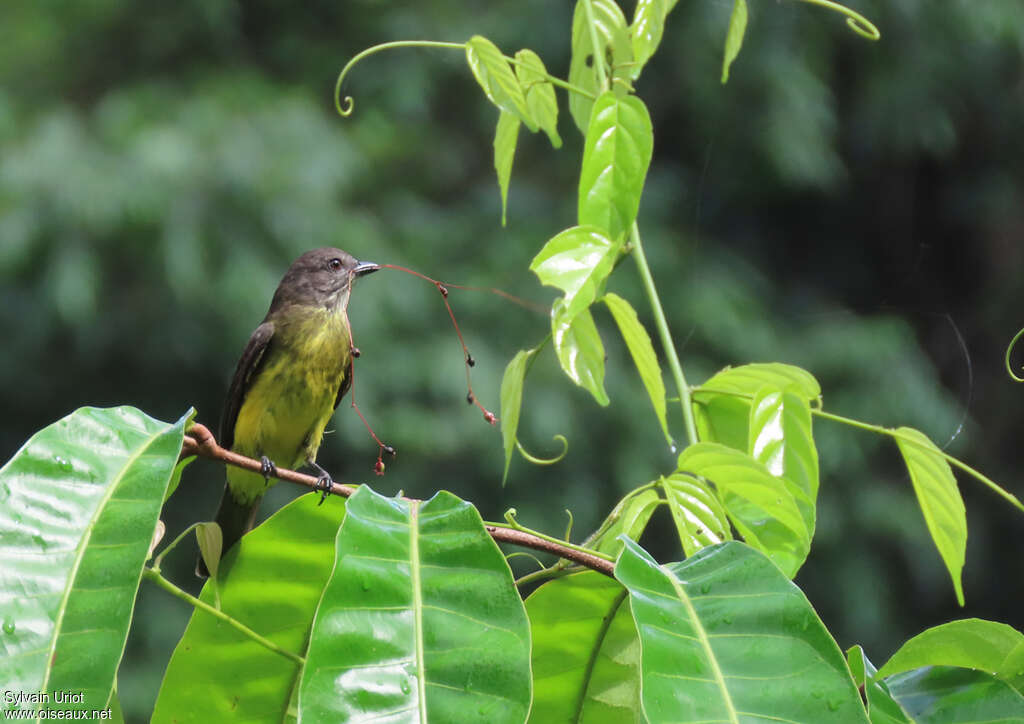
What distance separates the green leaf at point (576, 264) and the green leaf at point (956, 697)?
43 cm

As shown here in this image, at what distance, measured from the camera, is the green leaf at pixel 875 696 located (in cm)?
81

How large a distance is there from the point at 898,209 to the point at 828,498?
175 centimetres

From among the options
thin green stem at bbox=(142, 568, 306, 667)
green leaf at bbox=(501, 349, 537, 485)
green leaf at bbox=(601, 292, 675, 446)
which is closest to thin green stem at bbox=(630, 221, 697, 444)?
green leaf at bbox=(601, 292, 675, 446)

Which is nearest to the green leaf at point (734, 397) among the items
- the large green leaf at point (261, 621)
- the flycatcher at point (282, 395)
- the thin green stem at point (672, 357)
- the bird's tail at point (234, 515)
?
the thin green stem at point (672, 357)

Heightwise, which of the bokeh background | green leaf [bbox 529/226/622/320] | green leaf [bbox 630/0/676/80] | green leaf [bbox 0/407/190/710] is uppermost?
green leaf [bbox 630/0/676/80]

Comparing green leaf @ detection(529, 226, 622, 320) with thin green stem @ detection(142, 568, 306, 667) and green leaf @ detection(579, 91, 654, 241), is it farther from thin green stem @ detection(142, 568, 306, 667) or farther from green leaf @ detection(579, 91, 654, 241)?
thin green stem @ detection(142, 568, 306, 667)

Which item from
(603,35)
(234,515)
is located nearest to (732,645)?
(603,35)

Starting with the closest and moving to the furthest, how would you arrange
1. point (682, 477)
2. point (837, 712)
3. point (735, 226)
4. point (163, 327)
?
point (837, 712), point (682, 477), point (163, 327), point (735, 226)

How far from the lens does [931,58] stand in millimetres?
5750

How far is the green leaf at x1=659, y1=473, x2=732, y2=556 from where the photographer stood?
3.14 ft

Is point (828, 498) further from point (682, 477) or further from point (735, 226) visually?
point (682, 477)

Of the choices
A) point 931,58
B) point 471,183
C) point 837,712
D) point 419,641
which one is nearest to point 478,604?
point 419,641

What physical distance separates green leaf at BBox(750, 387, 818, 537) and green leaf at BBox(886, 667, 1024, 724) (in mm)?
179

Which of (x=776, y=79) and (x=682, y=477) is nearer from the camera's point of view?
(x=682, y=477)
